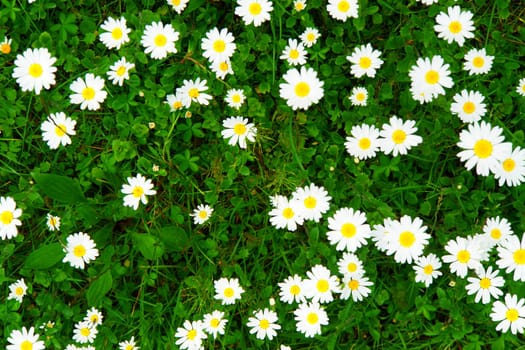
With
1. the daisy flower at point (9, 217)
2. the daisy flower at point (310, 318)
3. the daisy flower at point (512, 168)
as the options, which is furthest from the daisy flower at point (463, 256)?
the daisy flower at point (9, 217)

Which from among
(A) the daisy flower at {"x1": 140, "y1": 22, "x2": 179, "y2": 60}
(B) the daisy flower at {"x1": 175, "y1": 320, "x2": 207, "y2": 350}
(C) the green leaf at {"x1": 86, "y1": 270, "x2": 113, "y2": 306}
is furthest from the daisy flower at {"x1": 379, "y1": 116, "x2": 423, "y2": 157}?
(C) the green leaf at {"x1": 86, "y1": 270, "x2": 113, "y2": 306}

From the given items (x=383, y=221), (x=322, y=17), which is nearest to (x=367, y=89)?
(x=322, y=17)

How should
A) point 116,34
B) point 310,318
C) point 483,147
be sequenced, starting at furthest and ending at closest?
1. point 116,34
2. point 310,318
3. point 483,147

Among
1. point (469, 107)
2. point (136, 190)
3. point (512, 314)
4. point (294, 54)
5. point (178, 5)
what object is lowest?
point (512, 314)

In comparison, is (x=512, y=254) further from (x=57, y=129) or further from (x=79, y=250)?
(x=57, y=129)

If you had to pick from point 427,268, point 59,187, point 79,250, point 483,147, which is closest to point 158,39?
point 59,187

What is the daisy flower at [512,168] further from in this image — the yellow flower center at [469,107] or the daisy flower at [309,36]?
the daisy flower at [309,36]

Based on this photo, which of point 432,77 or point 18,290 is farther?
point 18,290

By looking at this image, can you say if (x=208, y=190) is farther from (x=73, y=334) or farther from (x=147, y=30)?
(x=73, y=334)
